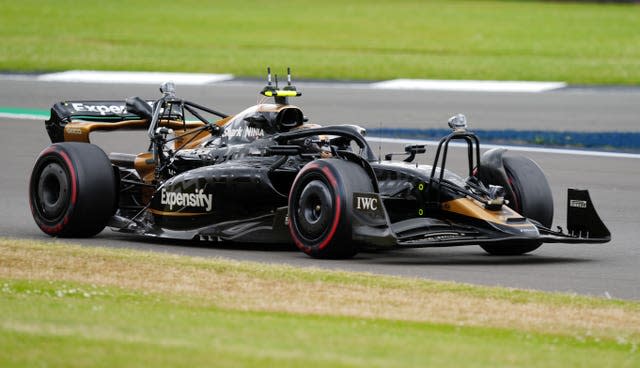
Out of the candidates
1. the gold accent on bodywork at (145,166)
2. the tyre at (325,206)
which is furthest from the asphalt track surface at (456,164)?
the gold accent on bodywork at (145,166)

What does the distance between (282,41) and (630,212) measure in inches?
1028

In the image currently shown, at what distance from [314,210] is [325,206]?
29cm

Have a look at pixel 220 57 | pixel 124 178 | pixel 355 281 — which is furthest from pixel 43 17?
pixel 355 281

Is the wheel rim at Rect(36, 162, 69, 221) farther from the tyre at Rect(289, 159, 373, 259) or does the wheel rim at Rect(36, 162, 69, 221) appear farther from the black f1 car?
the tyre at Rect(289, 159, 373, 259)

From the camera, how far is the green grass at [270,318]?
7.00 m

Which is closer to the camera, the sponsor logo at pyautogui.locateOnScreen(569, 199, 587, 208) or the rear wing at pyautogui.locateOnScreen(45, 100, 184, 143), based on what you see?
the sponsor logo at pyautogui.locateOnScreen(569, 199, 587, 208)

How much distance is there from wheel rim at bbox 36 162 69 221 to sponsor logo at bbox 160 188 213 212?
0.88 metres

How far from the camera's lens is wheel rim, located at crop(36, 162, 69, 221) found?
12.5m

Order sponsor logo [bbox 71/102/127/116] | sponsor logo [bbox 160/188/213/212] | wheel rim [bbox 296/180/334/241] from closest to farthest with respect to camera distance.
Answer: wheel rim [bbox 296/180/334/241]
sponsor logo [bbox 160/188/213/212]
sponsor logo [bbox 71/102/127/116]

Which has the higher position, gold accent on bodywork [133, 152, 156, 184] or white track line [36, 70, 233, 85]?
white track line [36, 70, 233, 85]

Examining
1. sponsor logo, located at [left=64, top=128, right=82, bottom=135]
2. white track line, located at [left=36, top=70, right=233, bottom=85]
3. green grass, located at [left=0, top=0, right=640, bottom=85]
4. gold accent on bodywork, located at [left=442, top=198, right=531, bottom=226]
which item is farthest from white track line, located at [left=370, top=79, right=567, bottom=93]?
gold accent on bodywork, located at [left=442, top=198, right=531, bottom=226]

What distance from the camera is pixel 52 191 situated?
41.9ft

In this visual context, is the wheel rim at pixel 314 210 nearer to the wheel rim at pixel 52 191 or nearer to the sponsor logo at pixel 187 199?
the sponsor logo at pixel 187 199

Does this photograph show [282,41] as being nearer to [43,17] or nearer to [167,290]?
[43,17]
